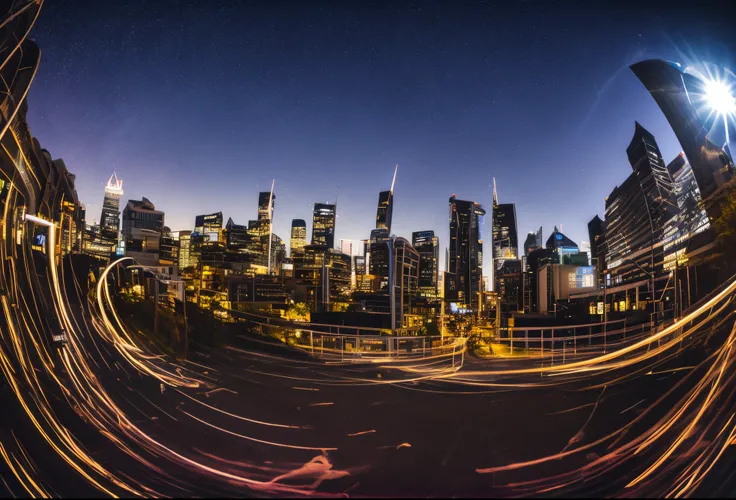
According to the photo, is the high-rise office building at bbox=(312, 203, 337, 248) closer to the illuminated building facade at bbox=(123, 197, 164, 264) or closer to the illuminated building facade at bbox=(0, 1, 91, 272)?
the illuminated building facade at bbox=(123, 197, 164, 264)

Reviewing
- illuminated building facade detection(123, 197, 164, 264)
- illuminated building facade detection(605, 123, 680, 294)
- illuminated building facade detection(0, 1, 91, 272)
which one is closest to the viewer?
illuminated building facade detection(0, 1, 91, 272)

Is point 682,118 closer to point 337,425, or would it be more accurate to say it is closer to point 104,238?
point 337,425

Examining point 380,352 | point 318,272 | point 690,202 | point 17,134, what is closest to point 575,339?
point 690,202

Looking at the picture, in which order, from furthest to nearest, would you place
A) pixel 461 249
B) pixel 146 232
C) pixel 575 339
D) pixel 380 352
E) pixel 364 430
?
pixel 461 249 → pixel 146 232 → pixel 380 352 → pixel 575 339 → pixel 364 430

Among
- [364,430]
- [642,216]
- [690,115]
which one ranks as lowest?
[364,430]

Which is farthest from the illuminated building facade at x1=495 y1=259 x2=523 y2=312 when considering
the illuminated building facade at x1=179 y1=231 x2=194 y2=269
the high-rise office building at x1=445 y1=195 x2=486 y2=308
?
the illuminated building facade at x1=179 y1=231 x2=194 y2=269

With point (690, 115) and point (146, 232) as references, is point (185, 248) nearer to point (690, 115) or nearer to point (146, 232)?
point (146, 232)
